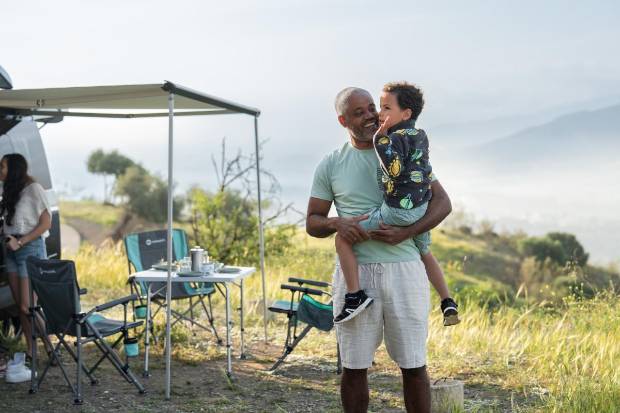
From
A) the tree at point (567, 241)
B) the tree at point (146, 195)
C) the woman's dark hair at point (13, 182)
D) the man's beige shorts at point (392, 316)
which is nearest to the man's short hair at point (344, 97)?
the man's beige shorts at point (392, 316)

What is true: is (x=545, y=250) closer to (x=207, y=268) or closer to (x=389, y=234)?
(x=207, y=268)

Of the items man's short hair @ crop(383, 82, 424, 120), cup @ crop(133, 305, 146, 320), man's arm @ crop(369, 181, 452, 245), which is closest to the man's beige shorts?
man's arm @ crop(369, 181, 452, 245)

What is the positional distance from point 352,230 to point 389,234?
0.14m

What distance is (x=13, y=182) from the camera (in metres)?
5.53

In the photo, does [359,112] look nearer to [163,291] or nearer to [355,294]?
[355,294]

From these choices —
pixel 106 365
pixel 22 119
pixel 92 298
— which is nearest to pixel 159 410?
pixel 106 365

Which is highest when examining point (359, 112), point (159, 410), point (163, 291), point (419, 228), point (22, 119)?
point (22, 119)

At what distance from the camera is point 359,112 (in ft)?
10.6

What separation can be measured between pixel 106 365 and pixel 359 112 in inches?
132

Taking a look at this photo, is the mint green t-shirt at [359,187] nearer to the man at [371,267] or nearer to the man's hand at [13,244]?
the man at [371,267]

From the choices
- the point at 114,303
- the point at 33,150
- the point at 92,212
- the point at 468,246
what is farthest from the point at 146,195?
the point at 114,303

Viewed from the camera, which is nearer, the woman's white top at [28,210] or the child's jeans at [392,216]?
the child's jeans at [392,216]

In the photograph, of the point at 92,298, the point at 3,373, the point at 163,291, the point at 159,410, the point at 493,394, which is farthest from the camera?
the point at 92,298

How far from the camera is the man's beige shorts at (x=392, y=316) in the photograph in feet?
10.5
